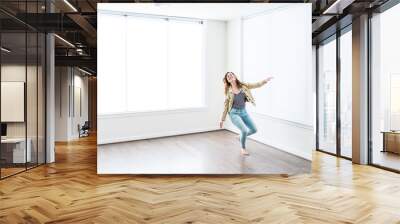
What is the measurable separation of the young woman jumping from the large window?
376 millimetres

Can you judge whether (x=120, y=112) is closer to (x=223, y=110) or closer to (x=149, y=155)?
(x=149, y=155)

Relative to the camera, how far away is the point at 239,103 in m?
5.34

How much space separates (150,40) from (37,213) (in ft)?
8.98

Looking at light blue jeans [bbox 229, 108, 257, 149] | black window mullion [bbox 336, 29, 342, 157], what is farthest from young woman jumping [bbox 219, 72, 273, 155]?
black window mullion [bbox 336, 29, 342, 157]

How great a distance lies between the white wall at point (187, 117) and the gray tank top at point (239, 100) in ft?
0.61

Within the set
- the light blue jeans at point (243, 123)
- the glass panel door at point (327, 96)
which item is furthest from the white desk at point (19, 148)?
the glass panel door at point (327, 96)

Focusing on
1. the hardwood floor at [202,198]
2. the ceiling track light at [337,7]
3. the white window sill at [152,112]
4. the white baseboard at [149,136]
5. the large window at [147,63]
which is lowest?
the hardwood floor at [202,198]

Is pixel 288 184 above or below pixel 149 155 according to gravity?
below

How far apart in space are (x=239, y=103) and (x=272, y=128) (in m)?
0.59

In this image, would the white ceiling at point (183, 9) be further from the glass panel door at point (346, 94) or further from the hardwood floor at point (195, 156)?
the glass panel door at point (346, 94)

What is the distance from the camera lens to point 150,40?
533 centimetres

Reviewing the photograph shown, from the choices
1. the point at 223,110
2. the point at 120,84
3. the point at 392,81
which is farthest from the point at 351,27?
the point at 120,84

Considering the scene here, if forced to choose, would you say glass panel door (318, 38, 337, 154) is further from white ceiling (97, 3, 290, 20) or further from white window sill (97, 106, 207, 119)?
white window sill (97, 106, 207, 119)

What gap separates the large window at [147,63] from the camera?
528cm
